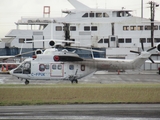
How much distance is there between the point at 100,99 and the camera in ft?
80.4

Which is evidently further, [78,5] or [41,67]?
[78,5]

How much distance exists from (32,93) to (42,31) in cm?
4683

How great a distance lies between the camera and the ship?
235 ft

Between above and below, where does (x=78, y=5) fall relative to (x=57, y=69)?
above

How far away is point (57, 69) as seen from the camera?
118 feet

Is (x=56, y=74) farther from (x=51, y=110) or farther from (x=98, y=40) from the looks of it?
(x=98, y=40)

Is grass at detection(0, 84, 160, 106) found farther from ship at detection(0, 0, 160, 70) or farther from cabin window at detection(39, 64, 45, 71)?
ship at detection(0, 0, 160, 70)

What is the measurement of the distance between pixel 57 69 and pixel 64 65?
28.0 inches

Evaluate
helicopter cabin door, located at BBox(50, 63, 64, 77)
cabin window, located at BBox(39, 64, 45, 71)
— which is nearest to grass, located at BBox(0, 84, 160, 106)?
cabin window, located at BBox(39, 64, 45, 71)

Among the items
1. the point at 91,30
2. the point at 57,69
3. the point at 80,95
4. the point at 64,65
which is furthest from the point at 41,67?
the point at 91,30

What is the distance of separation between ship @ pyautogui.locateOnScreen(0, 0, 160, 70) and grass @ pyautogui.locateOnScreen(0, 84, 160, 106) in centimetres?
4576

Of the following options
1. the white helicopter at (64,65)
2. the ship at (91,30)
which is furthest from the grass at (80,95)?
the ship at (91,30)

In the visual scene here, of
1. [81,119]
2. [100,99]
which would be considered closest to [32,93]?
[100,99]

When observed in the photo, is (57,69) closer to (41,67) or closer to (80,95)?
(41,67)
